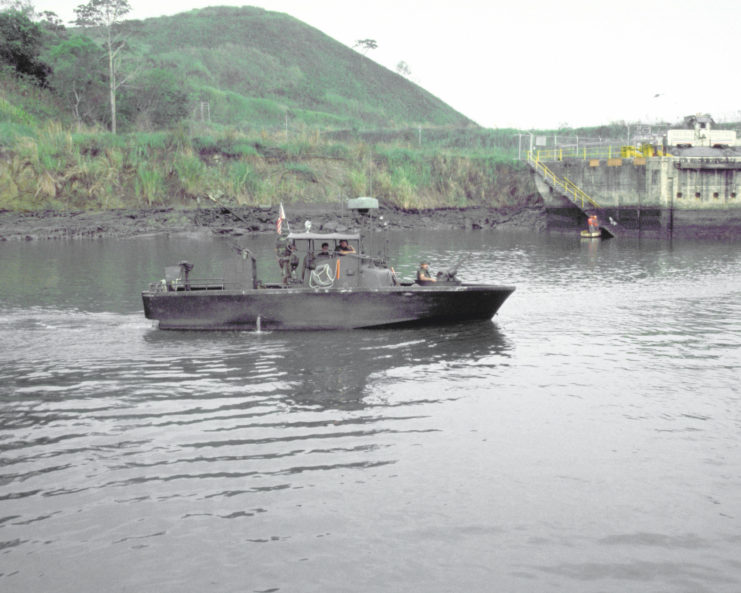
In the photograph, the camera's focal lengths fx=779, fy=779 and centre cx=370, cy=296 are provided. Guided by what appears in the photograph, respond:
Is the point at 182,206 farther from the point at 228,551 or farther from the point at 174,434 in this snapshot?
the point at 228,551

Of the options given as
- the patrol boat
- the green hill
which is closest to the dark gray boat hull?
the patrol boat

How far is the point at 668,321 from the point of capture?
22281 millimetres

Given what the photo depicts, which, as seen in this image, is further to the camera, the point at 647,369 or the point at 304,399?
the point at 647,369

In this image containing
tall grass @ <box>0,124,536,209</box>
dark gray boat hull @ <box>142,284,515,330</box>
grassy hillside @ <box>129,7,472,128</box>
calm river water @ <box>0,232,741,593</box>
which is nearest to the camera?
calm river water @ <box>0,232,741,593</box>

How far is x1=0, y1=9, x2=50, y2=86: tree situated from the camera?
67.2 m

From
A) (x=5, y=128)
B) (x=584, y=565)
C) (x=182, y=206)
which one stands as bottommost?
(x=584, y=565)

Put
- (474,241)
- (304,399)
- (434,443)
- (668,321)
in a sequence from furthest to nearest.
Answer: (474,241) < (668,321) < (304,399) < (434,443)

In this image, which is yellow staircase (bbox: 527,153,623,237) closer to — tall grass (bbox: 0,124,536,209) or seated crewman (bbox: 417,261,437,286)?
tall grass (bbox: 0,124,536,209)

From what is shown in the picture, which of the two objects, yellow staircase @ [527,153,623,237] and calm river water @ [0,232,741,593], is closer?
calm river water @ [0,232,741,593]

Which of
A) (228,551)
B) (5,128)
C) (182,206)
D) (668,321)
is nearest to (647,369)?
(668,321)

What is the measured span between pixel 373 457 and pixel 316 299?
951cm

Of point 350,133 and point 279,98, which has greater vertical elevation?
point 279,98

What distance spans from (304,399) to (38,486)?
207 inches

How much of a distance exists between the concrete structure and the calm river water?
33.7m
